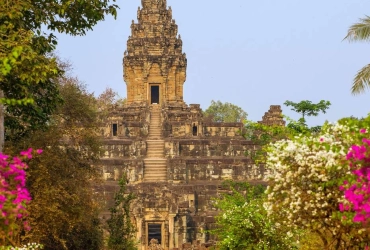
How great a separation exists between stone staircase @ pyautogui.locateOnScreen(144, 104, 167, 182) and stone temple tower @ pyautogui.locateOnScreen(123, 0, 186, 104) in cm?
251

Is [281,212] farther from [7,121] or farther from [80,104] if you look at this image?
[80,104]

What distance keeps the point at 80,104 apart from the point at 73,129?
1.17 meters

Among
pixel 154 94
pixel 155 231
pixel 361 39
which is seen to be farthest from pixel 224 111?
pixel 361 39

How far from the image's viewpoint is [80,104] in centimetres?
2170

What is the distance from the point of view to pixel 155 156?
→ 40.5 meters

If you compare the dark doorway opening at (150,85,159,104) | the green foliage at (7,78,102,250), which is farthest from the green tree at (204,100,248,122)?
the green foliage at (7,78,102,250)

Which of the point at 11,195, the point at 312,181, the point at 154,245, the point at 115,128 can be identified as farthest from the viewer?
the point at 115,128

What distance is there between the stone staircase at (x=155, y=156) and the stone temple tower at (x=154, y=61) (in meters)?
2.51

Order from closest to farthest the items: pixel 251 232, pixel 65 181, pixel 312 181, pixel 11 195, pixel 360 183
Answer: pixel 360 183, pixel 11 195, pixel 312 181, pixel 65 181, pixel 251 232

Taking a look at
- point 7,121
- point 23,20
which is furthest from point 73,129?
point 23,20

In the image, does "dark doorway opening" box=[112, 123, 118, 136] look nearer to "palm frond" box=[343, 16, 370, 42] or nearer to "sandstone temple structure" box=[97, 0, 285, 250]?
"sandstone temple structure" box=[97, 0, 285, 250]

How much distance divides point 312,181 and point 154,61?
3444cm

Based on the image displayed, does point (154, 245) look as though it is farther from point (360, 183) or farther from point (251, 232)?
point (360, 183)

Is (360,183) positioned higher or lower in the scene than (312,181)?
lower
